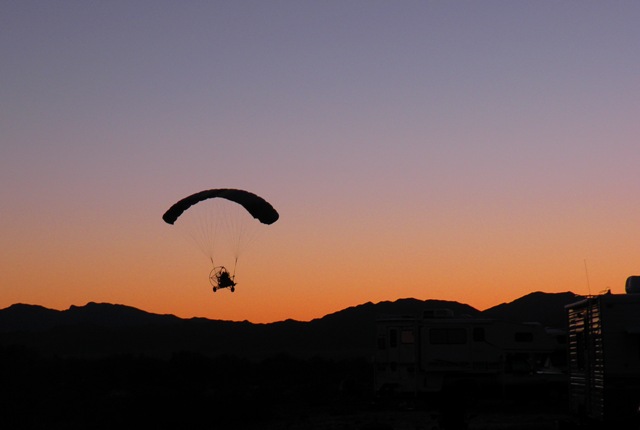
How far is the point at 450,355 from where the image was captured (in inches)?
1309

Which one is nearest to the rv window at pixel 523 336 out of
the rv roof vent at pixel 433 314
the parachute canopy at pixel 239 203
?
the rv roof vent at pixel 433 314

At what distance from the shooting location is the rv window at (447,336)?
109 feet

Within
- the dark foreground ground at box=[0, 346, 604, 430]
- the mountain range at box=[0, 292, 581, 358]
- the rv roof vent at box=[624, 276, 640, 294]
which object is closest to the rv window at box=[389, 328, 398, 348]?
the dark foreground ground at box=[0, 346, 604, 430]

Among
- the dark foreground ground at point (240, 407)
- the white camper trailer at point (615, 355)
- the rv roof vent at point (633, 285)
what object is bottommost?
the dark foreground ground at point (240, 407)

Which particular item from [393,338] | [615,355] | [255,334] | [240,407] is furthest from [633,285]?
[255,334]

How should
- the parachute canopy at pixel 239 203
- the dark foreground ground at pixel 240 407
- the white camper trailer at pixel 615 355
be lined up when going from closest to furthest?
the white camper trailer at pixel 615 355
the dark foreground ground at pixel 240 407
the parachute canopy at pixel 239 203

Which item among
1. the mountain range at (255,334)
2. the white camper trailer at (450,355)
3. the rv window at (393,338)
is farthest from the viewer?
the mountain range at (255,334)

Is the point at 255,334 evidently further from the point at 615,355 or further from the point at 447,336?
the point at 615,355

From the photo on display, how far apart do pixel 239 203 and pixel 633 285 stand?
1337 cm

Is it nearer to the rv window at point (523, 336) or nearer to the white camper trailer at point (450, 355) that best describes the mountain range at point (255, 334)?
the white camper trailer at point (450, 355)

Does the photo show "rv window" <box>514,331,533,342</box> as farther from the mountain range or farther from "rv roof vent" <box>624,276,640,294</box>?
the mountain range

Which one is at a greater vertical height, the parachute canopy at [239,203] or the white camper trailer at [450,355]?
the parachute canopy at [239,203]

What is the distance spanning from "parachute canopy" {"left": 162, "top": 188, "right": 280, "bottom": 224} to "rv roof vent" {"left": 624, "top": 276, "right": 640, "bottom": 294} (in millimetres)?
13119

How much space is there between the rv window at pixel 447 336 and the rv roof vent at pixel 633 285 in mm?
11288
